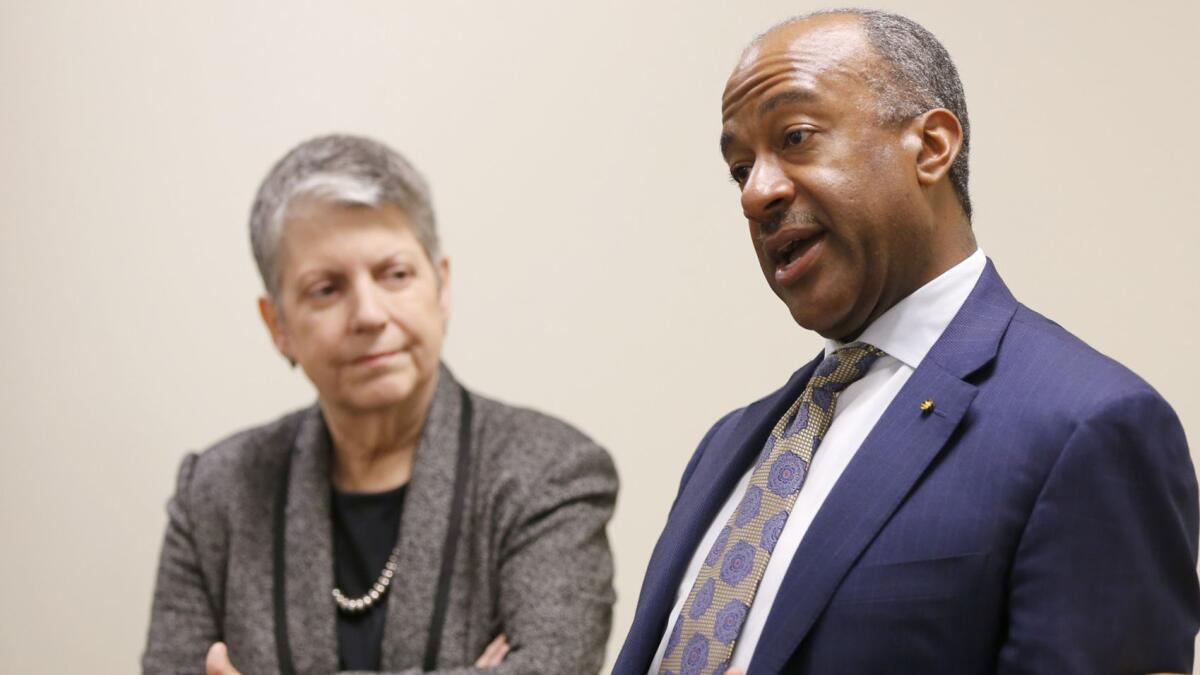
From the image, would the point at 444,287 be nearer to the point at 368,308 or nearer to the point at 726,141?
the point at 368,308

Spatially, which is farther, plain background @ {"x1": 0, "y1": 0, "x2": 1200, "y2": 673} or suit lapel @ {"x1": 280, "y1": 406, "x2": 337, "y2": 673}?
plain background @ {"x1": 0, "y1": 0, "x2": 1200, "y2": 673}

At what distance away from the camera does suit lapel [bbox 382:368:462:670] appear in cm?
200

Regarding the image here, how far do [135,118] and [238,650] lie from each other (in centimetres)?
129

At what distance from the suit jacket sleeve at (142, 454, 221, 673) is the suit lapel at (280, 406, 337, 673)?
0.48ft

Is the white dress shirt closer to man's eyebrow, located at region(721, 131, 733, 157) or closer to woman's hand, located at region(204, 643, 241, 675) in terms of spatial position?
man's eyebrow, located at region(721, 131, 733, 157)

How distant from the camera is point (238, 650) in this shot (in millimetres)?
2059

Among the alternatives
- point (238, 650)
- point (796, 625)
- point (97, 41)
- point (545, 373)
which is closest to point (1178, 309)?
point (545, 373)

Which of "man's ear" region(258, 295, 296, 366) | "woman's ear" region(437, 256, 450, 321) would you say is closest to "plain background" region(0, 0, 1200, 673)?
"woman's ear" region(437, 256, 450, 321)

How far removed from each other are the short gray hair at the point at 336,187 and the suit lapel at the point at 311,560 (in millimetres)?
279

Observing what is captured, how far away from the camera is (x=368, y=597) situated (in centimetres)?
206

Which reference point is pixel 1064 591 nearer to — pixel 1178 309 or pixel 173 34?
pixel 1178 309

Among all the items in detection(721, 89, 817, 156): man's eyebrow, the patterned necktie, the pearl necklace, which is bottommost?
the pearl necklace

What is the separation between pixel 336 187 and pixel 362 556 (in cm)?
58

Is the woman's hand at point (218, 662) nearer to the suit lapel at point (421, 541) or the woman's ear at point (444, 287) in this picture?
the suit lapel at point (421, 541)
